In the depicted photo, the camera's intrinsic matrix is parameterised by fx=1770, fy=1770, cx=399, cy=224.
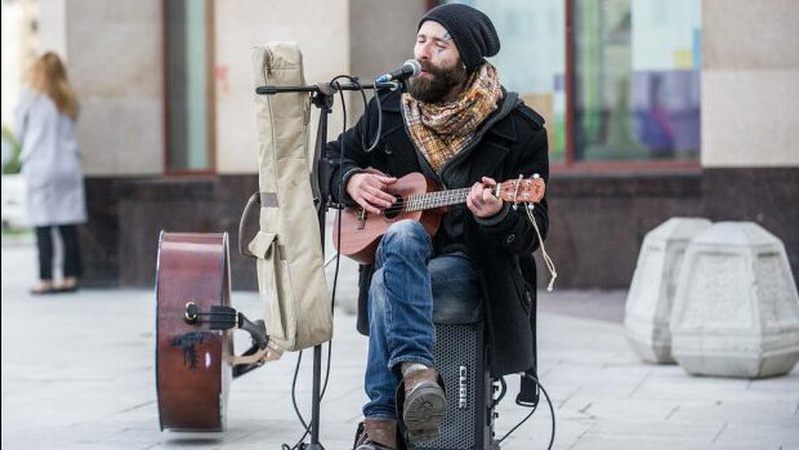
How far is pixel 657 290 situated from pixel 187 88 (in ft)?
20.6

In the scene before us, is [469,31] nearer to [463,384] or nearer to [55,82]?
[463,384]

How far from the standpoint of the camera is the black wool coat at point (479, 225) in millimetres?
6141

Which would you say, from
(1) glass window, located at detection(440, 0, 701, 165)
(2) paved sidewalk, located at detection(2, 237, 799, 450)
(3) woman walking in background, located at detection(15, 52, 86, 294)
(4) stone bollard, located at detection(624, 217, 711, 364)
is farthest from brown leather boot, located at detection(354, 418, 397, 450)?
(3) woman walking in background, located at detection(15, 52, 86, 294)

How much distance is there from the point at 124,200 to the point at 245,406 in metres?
6.26

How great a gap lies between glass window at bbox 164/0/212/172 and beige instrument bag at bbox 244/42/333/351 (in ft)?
28.0

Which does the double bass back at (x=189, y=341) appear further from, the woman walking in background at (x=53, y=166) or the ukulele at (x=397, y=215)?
the woman walking in background at (x=53, y=166)

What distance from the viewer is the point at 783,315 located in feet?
29.1

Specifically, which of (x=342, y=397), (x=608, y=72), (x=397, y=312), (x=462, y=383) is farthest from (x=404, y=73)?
(x=608, y=72)

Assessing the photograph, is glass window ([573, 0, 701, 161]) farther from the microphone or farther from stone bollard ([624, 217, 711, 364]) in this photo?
the microphone

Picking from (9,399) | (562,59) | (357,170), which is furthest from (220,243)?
(562,59)

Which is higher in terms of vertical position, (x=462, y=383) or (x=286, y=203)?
(x=286, y=203)

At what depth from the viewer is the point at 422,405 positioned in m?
5.70

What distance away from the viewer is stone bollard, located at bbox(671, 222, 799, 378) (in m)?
8.76

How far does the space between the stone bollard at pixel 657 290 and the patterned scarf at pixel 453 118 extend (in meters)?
3.26
